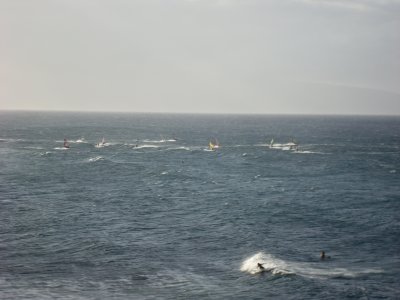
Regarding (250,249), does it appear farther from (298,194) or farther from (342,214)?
(298,194)

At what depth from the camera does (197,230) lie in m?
75.4

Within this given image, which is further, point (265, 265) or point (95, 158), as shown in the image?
point (95, 158)

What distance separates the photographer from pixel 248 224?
78.5 metres

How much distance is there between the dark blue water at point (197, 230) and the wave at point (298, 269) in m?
0.11

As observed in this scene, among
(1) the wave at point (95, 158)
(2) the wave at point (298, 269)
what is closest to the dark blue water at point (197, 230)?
(2) the wave at point (298, 269)

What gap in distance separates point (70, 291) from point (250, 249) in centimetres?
2369

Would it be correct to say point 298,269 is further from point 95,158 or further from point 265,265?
point 95,158

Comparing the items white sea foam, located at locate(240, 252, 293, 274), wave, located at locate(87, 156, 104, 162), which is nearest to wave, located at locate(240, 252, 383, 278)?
white sea foam, located at locate(240, 252, 293, 274)

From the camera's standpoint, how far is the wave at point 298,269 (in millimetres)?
55969

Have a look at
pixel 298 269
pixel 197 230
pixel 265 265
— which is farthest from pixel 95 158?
pixel 298 269

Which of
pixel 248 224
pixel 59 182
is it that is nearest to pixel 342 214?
pixel 248 224

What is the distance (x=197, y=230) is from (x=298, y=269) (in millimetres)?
20919

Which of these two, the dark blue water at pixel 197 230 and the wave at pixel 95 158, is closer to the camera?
the dark blue water at pixel 197 230

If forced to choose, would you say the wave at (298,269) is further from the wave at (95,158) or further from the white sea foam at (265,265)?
the wave at (95,158)
